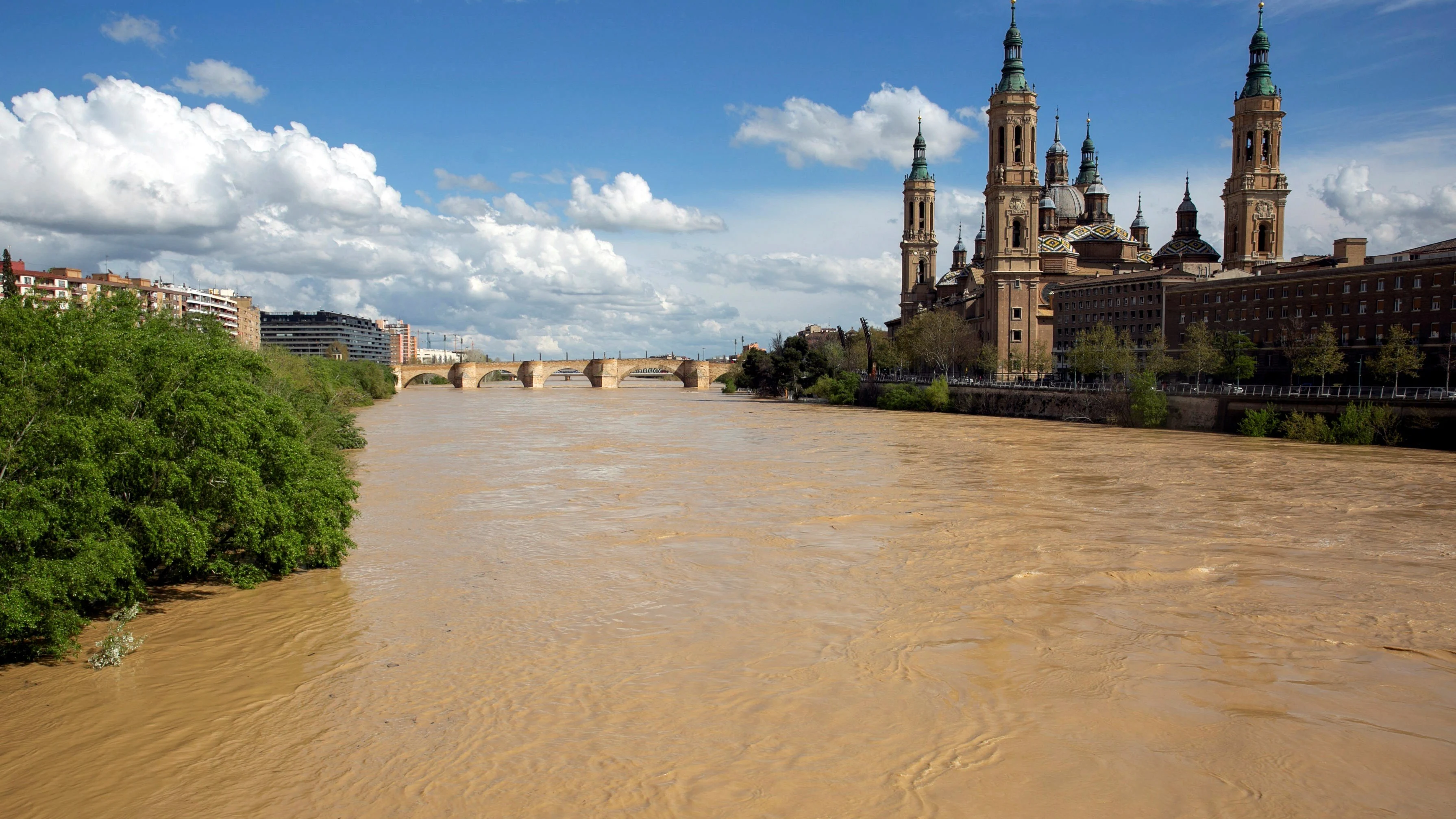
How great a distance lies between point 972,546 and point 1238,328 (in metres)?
56.9

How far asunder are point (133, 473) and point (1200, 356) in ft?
175

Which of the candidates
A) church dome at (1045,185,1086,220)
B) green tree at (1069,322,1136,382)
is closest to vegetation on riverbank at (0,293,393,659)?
green tree at (1069,322,1136,382)

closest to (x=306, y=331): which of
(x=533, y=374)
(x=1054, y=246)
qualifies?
(x=533, y=374)

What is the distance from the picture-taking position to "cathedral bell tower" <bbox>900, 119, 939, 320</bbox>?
115 m

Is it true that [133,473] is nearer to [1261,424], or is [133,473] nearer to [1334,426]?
[1334,426]

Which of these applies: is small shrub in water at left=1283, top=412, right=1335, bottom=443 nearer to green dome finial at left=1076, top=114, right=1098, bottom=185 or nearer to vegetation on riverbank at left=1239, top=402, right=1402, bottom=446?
vegetation on riverbank at left=1239, top=402, right=1402, bottom=446

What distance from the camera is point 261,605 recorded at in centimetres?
1295

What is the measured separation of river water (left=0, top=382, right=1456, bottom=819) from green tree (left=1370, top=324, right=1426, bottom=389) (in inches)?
1051

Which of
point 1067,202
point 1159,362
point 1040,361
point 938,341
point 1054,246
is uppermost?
point 1067,202

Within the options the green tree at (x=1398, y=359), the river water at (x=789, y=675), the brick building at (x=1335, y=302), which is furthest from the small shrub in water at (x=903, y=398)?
the river water at (x=789, y=675)

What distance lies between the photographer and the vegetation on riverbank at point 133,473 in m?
9.75

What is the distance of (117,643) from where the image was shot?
10516 mm

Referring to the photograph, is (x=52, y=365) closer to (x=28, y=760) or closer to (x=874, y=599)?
(x=28, y=760)

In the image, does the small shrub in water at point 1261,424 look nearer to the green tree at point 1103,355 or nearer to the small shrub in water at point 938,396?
the green tree at point 1103,355
